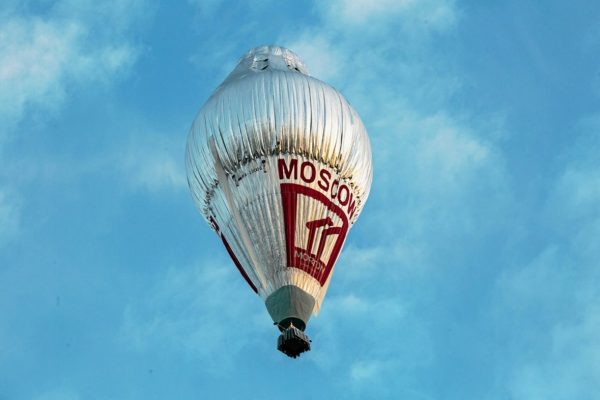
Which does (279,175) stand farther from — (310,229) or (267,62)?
(267,62)

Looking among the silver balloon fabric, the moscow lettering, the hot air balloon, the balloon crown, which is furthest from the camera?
the balloon crown

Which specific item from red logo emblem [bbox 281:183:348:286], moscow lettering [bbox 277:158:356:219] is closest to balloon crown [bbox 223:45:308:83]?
moscow lettering [bbox 277:158:356:219]

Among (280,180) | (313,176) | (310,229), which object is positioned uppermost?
(313,176)

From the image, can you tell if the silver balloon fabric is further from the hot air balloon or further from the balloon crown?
the balloon crown

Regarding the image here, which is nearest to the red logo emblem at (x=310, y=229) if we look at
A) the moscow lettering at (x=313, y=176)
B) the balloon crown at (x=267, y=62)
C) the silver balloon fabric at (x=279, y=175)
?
the silver balloon fabric at (x=279, y=175)

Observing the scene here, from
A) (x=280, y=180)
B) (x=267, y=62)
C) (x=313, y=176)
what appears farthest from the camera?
(x=267, y=62)

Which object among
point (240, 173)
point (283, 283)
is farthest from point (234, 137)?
point (283, 283)

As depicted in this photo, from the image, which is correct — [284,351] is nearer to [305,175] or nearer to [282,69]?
[305,175]

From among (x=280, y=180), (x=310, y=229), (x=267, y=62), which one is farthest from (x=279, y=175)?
(x=267, y=62)
